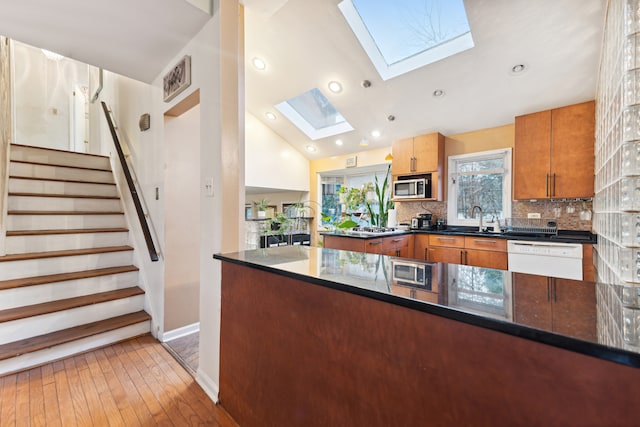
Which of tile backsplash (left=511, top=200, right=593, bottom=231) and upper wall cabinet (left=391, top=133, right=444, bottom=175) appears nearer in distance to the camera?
tile backsplash (left=511, top=200, right=593, bottom=231)

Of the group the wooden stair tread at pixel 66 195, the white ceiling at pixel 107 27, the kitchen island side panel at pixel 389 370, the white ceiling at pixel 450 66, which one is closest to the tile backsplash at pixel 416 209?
the white ceiling at pixel 450 66

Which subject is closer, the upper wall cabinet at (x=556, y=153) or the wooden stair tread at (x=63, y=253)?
the wooden stair tread at (x=63, y=253)

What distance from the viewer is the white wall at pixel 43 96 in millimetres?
4191

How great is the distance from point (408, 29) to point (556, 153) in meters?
2.19

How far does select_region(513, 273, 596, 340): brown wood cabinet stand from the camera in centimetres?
52

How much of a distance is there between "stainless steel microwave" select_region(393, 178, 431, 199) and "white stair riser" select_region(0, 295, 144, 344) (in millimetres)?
3580

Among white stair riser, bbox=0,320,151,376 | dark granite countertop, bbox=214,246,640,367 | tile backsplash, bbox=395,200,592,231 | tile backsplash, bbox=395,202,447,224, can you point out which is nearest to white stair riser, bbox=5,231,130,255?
white stair riser, bbox=0,320,151,376

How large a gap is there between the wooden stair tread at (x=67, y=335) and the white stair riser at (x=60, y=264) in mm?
602

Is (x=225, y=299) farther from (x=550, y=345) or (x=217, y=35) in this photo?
(x=217, y=35)

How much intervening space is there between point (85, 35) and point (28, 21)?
0.98 ft

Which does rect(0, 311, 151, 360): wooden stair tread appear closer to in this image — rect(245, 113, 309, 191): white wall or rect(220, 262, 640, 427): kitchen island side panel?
rect(220, 262, 640, 427): kitchen island side panel

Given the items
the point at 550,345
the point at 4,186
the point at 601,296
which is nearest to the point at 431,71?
the point at 601,296

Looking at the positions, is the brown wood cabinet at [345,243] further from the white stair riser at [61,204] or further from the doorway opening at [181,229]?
the white stair riser at [61,204]

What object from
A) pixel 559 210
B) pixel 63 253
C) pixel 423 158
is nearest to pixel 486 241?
pixel 559 210
